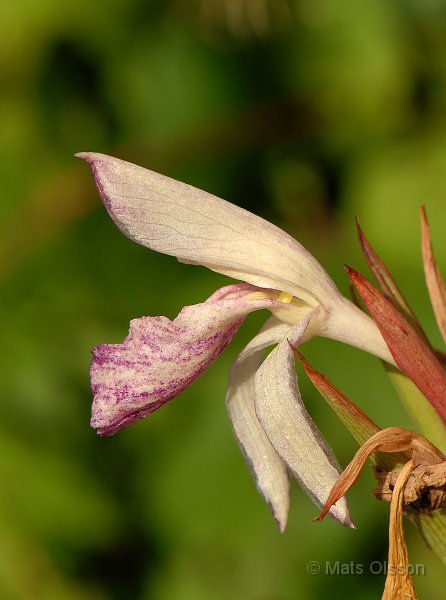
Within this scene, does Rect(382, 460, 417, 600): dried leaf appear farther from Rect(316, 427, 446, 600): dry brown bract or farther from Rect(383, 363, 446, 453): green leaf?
Rect(383, 363, 446, 453): green leaf

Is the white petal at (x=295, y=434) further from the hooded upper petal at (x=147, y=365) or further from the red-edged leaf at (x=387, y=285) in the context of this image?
the red-edged leaf at (x=387, y=285)

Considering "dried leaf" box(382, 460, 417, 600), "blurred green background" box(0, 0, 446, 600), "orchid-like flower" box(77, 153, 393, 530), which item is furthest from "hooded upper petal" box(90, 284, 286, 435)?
"blurred green background" box(0, 0, 446, 600)

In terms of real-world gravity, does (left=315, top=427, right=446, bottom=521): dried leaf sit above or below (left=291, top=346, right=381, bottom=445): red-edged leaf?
below

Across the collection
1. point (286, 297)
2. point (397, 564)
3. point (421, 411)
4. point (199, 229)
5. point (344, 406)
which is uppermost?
point (199, 229)

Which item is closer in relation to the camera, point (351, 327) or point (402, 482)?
point (402, 482)

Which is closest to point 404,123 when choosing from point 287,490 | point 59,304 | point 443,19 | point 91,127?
point 443,19

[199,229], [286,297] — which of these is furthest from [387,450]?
[199,229]

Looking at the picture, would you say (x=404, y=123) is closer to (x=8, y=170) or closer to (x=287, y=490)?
(x=8, y=170)

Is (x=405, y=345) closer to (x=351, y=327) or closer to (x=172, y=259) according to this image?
(x=351, y=327)

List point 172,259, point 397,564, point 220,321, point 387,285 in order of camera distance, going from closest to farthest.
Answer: point 397,564, point 220,321, point 387,285, point 172,259
